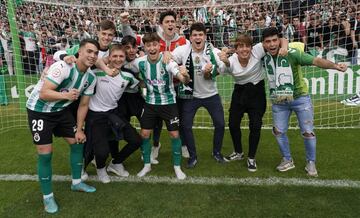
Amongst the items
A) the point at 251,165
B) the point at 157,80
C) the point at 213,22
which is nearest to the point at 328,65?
the point at 251,165

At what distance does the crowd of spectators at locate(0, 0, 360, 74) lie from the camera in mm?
7410

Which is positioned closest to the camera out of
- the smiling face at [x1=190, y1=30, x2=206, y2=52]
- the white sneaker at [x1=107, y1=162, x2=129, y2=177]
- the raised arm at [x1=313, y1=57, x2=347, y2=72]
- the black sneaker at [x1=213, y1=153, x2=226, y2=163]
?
the raised arm at [x1=313, y1=57, x2=347, y2=72]

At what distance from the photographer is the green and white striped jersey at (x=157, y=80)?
422 cm

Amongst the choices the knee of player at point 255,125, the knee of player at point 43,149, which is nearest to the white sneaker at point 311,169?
the knee of player at point 255,125

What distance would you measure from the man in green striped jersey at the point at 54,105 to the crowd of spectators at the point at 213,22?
143 inches

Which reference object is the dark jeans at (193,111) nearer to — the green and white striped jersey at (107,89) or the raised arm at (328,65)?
the green and white striped jersey at (107,89)

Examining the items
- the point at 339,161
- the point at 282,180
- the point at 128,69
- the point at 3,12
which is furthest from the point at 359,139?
the point at 3,12

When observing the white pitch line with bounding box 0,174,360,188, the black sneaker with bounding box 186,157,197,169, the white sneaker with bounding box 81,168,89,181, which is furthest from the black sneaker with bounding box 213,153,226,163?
the white sneaker with bounding box 81,168,89,181

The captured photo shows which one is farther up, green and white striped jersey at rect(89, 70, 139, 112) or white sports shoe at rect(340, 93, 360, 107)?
green and white striped jersey at rect(89, 70, 139, 112)

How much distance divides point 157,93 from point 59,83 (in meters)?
1.28

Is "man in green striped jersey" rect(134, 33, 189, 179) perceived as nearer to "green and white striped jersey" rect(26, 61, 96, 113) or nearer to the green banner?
"green and white striped jersey" rect(26, 61, 96, 113)

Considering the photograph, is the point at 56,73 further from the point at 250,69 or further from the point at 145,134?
the point at 250,69

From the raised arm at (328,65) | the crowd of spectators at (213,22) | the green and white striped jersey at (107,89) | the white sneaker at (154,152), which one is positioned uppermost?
the crowd of spectators at (213,22)

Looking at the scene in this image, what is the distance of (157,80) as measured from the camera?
4.23 meters
